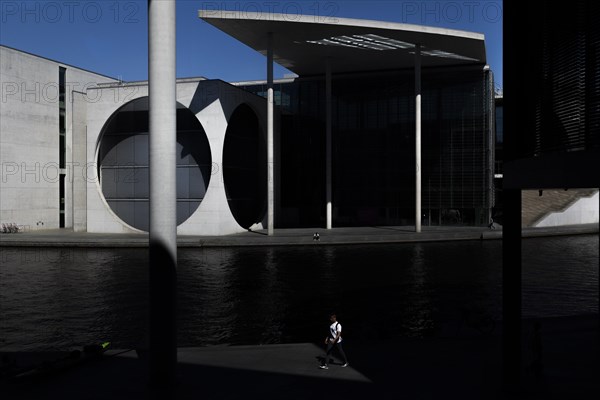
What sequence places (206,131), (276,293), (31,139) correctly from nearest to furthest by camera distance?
1. (276,293)
2. (206,131)
3. (31,139)

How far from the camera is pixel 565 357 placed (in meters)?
11.6

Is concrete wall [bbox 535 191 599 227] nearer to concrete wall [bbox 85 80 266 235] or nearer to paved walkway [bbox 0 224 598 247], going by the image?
paved walkway [bbox 0 224 598 247]

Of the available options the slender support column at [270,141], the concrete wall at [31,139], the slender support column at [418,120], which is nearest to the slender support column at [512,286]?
the slender support column at [270,141]

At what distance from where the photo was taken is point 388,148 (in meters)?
47.1

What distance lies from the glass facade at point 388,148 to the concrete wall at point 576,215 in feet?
15.5

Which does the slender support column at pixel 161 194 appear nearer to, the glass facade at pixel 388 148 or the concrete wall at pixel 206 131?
the concrete wall at pixel 206 131

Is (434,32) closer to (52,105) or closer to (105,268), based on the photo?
(105,268)

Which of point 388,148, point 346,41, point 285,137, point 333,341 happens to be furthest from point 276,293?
point 285,137

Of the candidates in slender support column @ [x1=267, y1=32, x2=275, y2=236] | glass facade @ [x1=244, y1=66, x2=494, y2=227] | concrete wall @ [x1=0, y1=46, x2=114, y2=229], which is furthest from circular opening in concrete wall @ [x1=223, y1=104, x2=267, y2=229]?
concrete wall @ [x1=0, y1=46, x2=114, y2=229]

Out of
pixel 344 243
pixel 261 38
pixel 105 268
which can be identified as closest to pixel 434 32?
pixel 261 38

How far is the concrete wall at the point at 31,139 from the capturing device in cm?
4234

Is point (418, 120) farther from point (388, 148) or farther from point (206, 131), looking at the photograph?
point (206, 131)

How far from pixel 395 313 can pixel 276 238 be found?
18969 mm

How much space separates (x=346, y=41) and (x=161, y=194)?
101ft
